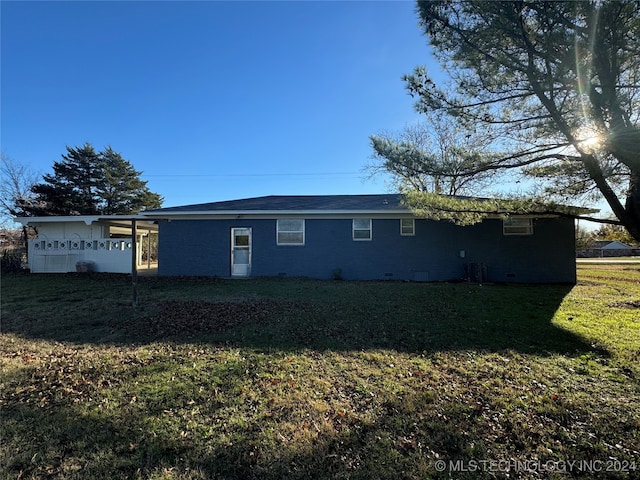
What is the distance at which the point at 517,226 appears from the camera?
11.2 metres

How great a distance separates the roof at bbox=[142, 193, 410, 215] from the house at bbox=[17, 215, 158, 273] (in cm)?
263

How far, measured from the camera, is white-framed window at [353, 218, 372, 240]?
1173cm

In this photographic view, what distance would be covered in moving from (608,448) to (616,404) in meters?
0.87

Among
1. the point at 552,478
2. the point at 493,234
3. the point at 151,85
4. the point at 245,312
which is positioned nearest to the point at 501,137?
the point at 552,478

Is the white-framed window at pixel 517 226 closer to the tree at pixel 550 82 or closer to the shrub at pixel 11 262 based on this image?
the tree at pixel 550 82

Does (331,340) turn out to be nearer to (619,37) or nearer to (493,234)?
(619,37)

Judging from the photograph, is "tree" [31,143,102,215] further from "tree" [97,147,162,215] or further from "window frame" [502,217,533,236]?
"window frame" [502,217,533,236]

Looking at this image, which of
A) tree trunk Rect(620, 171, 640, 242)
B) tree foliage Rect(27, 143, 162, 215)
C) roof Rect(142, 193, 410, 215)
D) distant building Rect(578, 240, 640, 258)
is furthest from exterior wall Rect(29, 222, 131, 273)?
distant building Rect(578, 240, 640, 258)

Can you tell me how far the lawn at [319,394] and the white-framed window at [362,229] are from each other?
17.5ft

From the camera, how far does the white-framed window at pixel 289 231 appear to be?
12031mm

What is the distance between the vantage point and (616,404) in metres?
2.95

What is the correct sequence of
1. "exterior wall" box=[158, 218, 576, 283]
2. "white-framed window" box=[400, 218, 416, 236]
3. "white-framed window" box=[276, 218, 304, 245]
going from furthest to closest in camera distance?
"white-framed window" box=[276, 218, 304, 245]
"white-framed window" box=[400, 218, 416, 236]
"exterior wall" box=[158, 218, 576, 283]

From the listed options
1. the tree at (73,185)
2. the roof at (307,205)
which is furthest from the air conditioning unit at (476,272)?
the tree at (73,185)

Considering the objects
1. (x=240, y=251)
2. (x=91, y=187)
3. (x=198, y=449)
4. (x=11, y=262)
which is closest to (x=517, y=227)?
(x=240, y=251)
